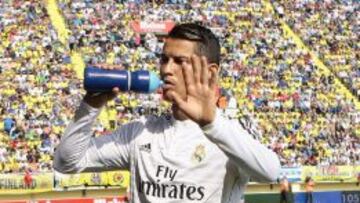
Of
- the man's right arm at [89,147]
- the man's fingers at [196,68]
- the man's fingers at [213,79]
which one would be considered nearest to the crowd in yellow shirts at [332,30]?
the man's right arm at [89,147]

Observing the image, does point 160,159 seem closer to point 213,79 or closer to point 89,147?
point 89,147

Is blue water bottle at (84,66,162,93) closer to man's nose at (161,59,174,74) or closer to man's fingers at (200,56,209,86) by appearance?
man's nose at (161,59,174,74)

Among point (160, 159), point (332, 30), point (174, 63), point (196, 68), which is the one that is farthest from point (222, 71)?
point (196, 68)

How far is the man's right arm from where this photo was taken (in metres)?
3.92

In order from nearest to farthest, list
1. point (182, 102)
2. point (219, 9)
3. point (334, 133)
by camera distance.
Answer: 1. point (182, 102)
2. point (334, 133)
3. point (219, 9)

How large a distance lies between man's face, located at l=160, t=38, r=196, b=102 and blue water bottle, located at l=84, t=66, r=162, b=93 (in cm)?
9

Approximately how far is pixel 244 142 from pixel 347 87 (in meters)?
37.5

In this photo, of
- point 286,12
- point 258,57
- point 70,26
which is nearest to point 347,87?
point 258,57

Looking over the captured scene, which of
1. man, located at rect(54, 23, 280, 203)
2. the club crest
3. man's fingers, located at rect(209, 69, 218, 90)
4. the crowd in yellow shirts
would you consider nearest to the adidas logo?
man, located at rect(54, 23, 280, 203)

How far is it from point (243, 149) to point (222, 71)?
113 ft

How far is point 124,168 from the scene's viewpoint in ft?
14.4

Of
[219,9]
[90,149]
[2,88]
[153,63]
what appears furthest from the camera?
[219,9]

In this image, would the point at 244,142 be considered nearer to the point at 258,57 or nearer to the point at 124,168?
the point at 124,168

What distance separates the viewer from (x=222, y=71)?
37.8 metres
